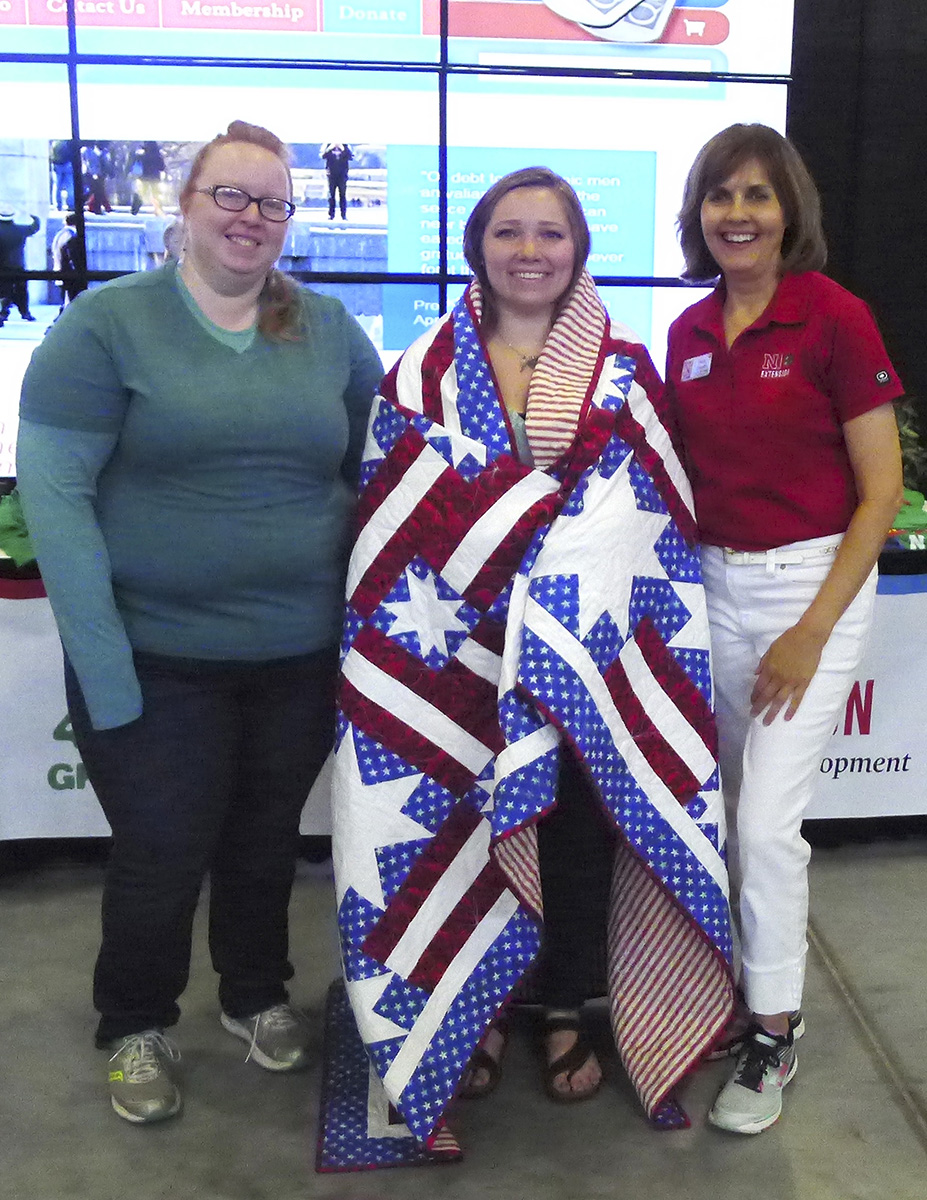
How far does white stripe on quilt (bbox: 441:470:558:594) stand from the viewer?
64.0 inches

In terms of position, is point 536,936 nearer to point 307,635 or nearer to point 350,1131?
point 350,1131

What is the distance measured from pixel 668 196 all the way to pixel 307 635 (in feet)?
6.03

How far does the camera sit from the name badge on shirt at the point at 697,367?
1.76 metres

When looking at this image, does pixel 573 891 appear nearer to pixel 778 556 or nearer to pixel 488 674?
pixel 488 674

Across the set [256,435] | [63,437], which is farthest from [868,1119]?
[63,437]

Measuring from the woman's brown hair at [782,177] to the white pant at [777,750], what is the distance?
0.43 m

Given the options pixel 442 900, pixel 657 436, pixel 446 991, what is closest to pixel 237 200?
pixel 657 436

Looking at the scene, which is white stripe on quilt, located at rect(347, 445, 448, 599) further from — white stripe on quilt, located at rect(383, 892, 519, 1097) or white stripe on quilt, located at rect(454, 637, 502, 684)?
white stripe on quilt, located at rect(383, 892, 519, 1097)

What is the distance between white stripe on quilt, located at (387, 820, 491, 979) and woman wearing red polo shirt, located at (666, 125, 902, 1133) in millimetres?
399

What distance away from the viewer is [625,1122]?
1.82 m

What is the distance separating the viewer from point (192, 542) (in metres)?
1.64

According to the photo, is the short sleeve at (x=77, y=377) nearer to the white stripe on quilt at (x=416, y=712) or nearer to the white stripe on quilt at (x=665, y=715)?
the white stripe on quilt at (x=416, y=712)

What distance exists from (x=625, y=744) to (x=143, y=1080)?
0.92 metres

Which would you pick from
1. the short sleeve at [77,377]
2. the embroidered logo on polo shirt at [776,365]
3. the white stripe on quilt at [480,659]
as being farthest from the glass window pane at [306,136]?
the white stripe on quilt at [480,659]
